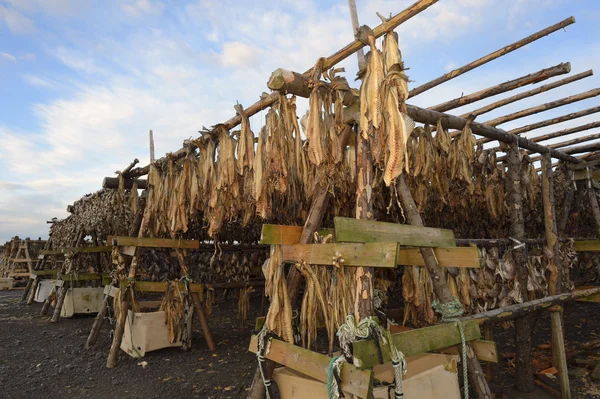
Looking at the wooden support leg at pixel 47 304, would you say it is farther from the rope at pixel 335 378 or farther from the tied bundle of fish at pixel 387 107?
the tied bundle of fish at pixel 387 107

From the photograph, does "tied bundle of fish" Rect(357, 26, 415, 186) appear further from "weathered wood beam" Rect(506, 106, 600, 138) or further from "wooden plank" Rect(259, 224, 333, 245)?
"weathered wood beam" Rect(506, 106, 600, 138)

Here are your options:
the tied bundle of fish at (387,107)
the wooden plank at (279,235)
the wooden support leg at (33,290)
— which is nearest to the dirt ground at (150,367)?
the wooden plank at (279,235)

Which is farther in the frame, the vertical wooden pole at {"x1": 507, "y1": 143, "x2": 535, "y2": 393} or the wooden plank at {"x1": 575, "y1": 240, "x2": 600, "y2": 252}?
the wooden plank at {"x1": 575, "y1": 240, "x2": 600, "y2": 252}

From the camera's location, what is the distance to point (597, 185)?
6.83 m

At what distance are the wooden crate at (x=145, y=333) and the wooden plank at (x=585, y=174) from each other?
7885 mm

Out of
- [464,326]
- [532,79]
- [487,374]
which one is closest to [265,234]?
[464,326]

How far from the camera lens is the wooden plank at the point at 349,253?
2.47 metres

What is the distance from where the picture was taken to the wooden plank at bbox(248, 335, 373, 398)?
2285 millimetres

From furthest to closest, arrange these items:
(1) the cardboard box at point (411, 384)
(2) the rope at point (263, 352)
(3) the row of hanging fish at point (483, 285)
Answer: (3) the row of hanging fish at point (483, 285), (2) the rope at point (263, 352), (1) the cardboard box at point (411, 384)

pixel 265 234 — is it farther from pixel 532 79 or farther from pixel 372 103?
pixel 532 79

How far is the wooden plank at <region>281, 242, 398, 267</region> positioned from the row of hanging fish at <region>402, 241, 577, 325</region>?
140cm

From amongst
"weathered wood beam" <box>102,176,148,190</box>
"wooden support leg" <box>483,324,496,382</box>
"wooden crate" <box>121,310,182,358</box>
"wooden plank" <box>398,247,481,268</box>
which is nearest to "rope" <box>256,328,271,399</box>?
"wooden plank" <box>398,247,481,268</box>

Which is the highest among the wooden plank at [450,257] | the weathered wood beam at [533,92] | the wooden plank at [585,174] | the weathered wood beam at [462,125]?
the weathered wood beam at [533,92]

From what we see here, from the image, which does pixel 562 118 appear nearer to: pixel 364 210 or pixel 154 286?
pixel 364 210
